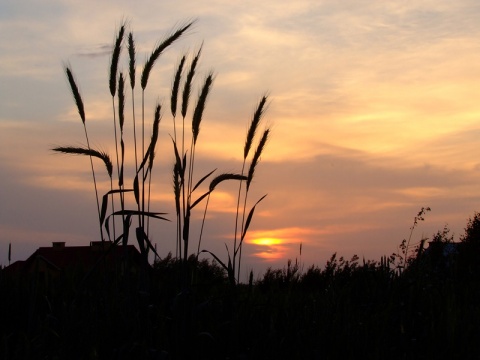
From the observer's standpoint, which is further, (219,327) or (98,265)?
(98,265)

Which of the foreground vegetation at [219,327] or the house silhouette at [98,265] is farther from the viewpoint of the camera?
the house silhouette at [98,265]

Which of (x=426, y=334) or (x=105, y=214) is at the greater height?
(x=105, y=214)

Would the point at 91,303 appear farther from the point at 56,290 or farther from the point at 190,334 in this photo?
the point at 56,290

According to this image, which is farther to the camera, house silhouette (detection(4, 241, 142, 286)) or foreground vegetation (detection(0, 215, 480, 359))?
house silhouette (detection(4, 241, 142, 286))

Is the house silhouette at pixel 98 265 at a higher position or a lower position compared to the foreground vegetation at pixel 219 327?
higher

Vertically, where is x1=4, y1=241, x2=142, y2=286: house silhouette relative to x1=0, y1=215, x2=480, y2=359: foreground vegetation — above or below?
above

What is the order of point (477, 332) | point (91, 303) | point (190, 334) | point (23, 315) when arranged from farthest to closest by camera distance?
point (23, 315), point (477, 332), point (91, 303), point (190, 334)

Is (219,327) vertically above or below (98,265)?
below

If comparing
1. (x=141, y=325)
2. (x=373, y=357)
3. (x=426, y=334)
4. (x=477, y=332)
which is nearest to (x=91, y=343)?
(x=141, y=325)

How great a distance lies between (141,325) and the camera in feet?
15.6

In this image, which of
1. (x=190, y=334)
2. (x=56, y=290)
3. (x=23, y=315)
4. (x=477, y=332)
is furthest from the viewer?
(x=56, y=290)

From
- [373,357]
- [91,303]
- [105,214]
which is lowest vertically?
[373,357]

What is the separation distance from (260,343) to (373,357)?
743mm

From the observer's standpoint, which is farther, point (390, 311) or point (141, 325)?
point (390, 311)
